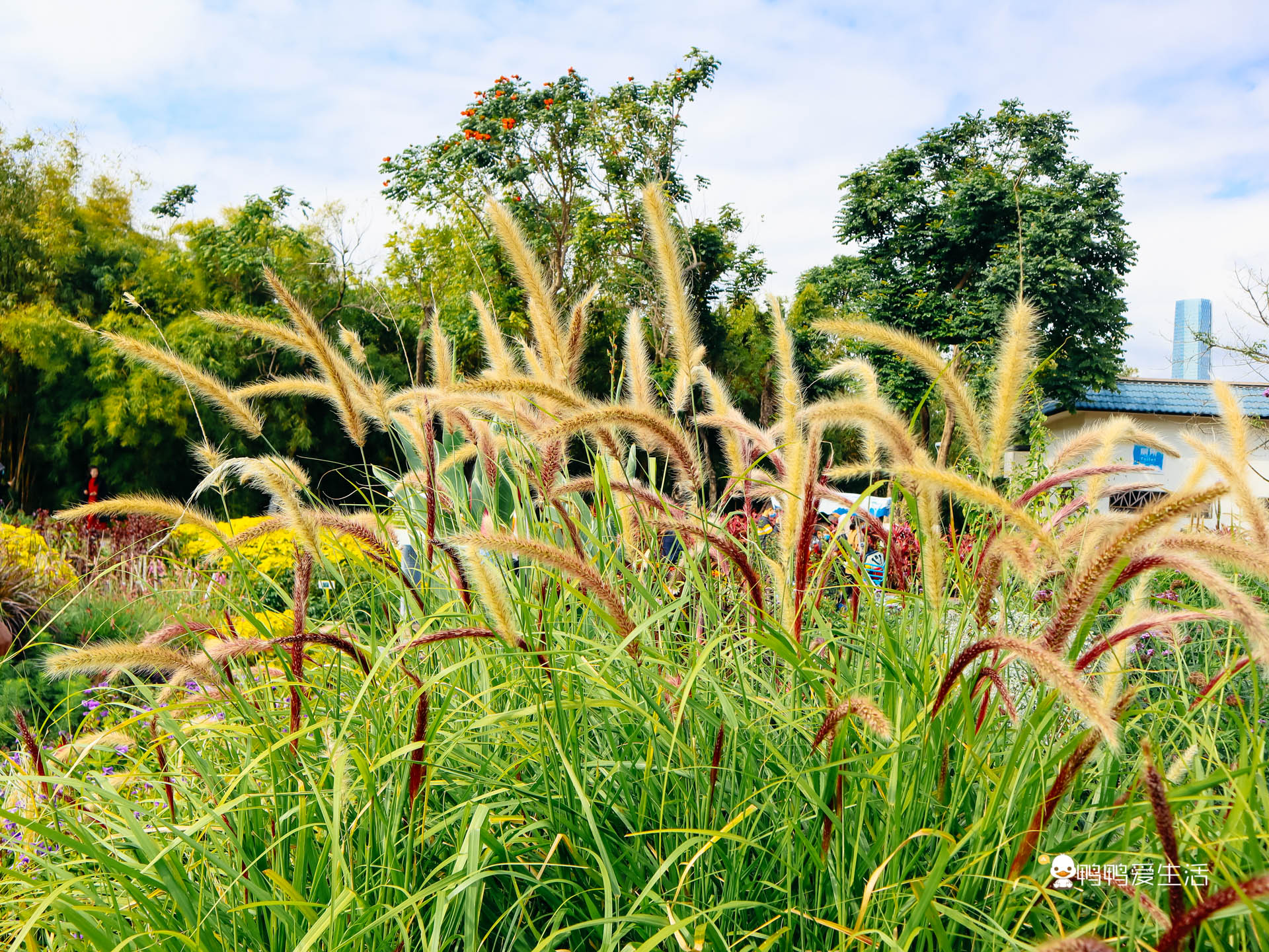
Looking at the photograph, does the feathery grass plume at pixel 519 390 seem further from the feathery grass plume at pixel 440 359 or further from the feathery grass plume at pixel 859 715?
the feathery grass plume at pixel 859 715

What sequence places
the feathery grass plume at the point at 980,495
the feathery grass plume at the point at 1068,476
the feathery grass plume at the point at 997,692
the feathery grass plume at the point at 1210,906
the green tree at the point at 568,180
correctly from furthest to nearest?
the green tree at the point at 568,180 < the feathery grass plume at the point at 1068,476 < the feathery grass plume at the point at 997,692 < the feathery grass plume at the point at 980,495 < the feathery grass plume at the point at 1210,906

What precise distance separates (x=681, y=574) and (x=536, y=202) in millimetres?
20667

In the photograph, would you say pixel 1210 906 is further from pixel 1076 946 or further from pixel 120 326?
pixel 120 326

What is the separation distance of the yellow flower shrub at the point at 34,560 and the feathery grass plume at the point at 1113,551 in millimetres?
5430

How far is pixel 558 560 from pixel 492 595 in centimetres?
13

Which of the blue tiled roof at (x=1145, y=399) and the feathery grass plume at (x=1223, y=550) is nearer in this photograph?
the feathery grass plume at (x=1223, y=550)

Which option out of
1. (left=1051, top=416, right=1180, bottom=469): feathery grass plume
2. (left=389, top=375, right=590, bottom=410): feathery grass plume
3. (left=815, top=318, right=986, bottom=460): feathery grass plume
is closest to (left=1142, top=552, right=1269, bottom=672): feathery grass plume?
(left=815, top=318, right=986, bottom=460): feathery grass plume

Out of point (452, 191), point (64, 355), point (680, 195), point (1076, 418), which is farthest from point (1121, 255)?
point (64, 355)

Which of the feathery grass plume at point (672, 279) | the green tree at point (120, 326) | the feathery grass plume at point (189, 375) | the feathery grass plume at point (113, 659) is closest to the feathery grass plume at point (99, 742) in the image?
the feathery grass plume at point (113, 659)

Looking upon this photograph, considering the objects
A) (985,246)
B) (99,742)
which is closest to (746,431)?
(99,742)

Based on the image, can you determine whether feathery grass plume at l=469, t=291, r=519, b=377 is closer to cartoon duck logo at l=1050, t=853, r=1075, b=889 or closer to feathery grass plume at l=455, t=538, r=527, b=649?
feathery grass plume at l=455, t=538, r=527, b=649

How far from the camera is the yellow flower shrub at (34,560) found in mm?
5330

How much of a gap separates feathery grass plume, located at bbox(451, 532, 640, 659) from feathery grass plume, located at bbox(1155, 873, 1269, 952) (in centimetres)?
64

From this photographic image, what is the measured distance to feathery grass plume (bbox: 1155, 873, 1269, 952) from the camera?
68 centimetres
